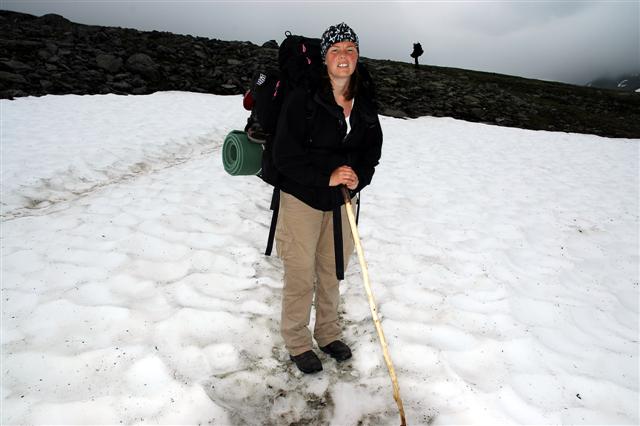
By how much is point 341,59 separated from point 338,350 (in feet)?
8.63

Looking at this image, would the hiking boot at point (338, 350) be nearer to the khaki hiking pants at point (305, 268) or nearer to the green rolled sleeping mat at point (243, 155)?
the khaki hiking pants at point (305, 268)

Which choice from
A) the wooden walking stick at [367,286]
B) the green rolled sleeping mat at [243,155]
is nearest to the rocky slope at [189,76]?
the green rolled sleeping mat at [243,155]

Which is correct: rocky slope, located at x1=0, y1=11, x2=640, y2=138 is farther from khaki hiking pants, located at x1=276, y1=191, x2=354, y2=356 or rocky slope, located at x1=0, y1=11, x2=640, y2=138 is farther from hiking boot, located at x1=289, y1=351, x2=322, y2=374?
hiking boot, located at x1=289, y1=351, x2=322, y2=374

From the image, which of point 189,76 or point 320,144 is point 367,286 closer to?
point 320,144

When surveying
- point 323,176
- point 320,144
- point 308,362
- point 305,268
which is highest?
point 320,144

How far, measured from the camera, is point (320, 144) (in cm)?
331

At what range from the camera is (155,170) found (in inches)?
352

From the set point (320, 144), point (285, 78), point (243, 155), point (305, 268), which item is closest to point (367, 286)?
point (305, 268)

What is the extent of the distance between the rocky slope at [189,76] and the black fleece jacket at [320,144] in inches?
493

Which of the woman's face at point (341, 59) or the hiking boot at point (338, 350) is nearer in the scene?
the woman's face at point (341, 59)

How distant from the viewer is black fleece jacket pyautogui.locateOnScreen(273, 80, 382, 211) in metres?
3.16

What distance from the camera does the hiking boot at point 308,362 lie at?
362 cm

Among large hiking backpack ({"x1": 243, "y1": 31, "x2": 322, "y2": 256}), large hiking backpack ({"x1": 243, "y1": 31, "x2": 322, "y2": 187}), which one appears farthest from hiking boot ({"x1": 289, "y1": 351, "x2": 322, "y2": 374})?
large hiking backpack ({"x1": 243, "y1": 31, "x2": 322, "y2": 187})

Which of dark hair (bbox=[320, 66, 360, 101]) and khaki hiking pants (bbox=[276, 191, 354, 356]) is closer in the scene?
dark hair (bbox=[320, 66, 360, 101])
